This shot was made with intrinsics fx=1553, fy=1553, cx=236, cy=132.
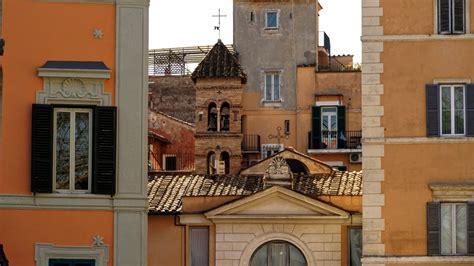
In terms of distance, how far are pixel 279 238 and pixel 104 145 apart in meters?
8.04

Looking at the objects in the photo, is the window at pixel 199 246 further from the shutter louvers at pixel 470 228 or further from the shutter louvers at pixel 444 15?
the shutter louvers at pixel 444 15

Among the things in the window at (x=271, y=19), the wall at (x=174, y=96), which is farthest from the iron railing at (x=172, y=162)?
the window at (x=271, y=19)

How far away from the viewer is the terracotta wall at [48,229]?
96.2 ft

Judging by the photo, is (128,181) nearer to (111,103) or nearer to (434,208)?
Answer: (111,103)

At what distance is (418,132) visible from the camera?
32500 mm

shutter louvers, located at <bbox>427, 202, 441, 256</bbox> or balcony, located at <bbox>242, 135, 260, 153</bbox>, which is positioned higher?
balcony, located at <bbox>242, 135, 260, 153</bbox>

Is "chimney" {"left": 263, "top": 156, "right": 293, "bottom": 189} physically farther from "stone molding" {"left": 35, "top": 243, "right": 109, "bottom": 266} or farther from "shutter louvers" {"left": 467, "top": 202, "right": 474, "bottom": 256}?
"stone molding" {"left": 35, "top": 243, "right": 109, "bottom": 266}

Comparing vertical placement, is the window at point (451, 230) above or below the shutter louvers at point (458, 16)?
below

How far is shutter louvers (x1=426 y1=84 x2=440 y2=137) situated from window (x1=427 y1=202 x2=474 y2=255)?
1.53 meters

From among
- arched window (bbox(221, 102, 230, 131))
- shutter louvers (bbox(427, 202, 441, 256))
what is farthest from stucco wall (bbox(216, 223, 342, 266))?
arched window (bbox(221, 102, 230, 131))

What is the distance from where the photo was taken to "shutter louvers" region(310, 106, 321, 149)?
67.4 metres

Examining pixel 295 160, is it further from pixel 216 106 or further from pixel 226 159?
pixel 226 159

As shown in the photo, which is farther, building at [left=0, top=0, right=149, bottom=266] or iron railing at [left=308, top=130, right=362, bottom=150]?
iron railing at [left=308, top=130, right=362, bottom=150]

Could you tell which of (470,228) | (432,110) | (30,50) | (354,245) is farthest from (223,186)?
(30,50)
